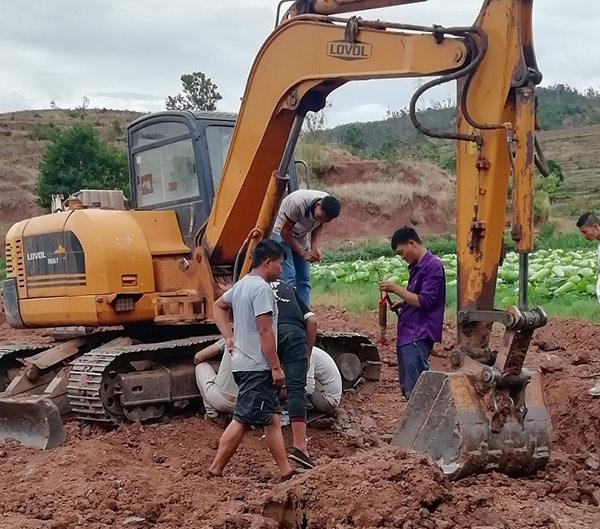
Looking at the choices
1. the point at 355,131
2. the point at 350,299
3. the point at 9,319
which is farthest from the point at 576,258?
the point at 355,131

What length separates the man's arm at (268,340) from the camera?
246 inches

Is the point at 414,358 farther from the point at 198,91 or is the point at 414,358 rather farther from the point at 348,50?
the point at 198,91

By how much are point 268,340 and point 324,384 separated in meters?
1.83

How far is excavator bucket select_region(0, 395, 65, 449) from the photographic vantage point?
7.69 meters

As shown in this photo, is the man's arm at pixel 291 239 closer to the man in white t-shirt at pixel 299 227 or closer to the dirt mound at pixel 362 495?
the man in white t-shirt at pixel 299 227

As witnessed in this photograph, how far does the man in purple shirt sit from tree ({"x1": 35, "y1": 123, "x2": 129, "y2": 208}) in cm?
3819

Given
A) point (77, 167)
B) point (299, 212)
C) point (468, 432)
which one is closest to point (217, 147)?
point (299, 212)

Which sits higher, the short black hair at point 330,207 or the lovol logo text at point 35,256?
the short black hair at point 330,207

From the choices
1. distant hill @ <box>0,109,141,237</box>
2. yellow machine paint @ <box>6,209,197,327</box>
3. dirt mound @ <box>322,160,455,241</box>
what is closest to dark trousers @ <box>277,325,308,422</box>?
yellow machine paint @ <box>6,209,197,327</box>

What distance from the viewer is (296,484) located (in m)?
5.18

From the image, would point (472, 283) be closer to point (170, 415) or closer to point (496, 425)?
point (496, 425)

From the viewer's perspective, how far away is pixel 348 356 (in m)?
9.41

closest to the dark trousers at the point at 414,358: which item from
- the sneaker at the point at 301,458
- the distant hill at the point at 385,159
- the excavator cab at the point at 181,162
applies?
the sneaker at the point at 301,458

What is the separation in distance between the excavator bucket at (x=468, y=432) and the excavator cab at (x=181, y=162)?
3.19 meters
